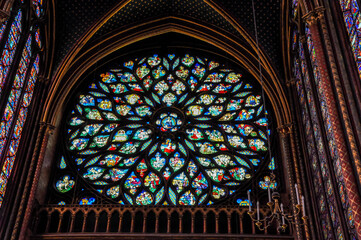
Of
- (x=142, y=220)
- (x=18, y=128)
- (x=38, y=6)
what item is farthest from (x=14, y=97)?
(x=142, y=220)

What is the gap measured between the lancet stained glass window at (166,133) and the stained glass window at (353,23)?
529cm

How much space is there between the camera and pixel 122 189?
13.6 m

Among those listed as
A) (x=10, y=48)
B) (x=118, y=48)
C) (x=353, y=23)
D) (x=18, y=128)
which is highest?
(x=118, y=48)

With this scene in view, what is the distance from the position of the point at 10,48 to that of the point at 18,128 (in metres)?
1.97

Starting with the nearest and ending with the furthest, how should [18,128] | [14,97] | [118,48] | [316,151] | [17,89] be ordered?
[316,151], [14,97], [17,89], [18,128], [118,48]

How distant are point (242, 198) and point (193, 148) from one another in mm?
2070

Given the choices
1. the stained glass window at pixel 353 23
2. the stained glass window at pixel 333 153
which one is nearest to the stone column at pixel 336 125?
the stained glass window at pixel 333 153

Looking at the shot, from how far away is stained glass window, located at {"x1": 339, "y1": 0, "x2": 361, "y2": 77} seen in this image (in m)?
9.32

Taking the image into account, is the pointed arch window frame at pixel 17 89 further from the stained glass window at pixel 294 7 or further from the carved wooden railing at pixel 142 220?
the stained glass window at pixel 294 7

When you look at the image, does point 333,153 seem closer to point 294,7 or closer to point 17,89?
point 294,7

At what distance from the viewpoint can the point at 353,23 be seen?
9.63m

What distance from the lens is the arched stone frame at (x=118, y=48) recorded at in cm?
1312

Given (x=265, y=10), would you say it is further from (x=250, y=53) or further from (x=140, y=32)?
(x=140, y=32)

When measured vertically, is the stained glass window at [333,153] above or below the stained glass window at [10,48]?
below
